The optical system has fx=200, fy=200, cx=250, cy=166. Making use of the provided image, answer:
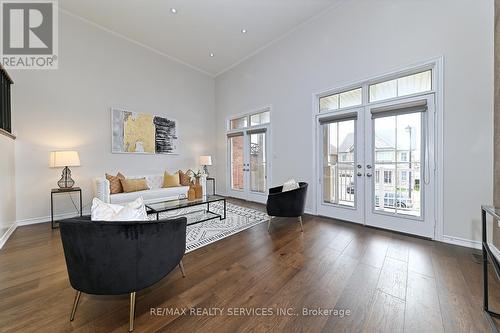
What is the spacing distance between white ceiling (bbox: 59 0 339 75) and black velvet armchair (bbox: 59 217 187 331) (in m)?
4.08

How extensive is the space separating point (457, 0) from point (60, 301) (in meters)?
5.37

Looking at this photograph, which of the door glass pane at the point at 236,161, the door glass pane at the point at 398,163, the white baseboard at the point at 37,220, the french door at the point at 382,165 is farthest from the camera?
the door glass pane at the point at 236,161

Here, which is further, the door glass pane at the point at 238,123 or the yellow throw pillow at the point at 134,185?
the door glass pane at the point at 238,123

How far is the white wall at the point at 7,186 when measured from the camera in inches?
106

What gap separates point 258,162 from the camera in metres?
5.44

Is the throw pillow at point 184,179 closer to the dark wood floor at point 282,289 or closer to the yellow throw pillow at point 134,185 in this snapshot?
the yellow throw pillow at point 134,185

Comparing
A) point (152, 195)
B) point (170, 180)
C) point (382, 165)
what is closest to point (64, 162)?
point (152, 195)

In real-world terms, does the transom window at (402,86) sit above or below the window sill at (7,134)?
above

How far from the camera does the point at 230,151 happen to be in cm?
623

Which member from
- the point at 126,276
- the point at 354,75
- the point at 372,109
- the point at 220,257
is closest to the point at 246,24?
the point at 354,75

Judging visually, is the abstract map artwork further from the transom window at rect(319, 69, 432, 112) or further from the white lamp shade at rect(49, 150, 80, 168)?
the transom window at rect(319, 69, 432, 112)

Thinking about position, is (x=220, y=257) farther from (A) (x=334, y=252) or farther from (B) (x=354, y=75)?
(B) (x=354, y=75)

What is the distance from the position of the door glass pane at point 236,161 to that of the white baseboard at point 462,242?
14.3ft

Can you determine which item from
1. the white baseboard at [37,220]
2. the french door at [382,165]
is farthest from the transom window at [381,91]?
the white baseboard at [37,220]
